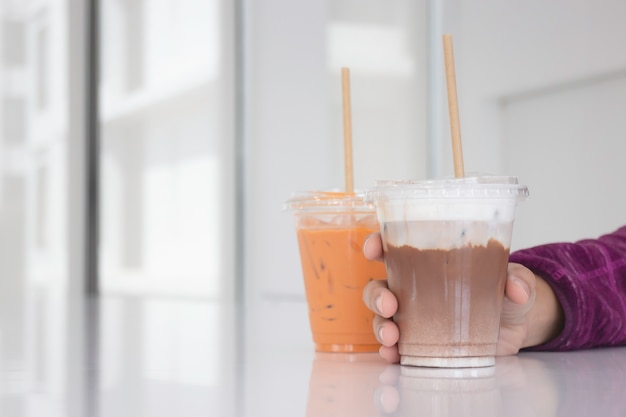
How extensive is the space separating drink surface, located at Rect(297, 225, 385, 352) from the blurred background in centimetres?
18

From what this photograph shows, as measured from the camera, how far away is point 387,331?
0.94 meters

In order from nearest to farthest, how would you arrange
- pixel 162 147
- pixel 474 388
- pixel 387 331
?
1. pixel 474 388
2. pixel 387 331
3. pixel 162 147

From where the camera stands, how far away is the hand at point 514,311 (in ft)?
3.09

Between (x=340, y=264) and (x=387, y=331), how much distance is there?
184 mm

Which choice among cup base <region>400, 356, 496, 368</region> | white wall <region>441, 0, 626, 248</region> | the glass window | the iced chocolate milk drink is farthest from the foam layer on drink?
the glass window

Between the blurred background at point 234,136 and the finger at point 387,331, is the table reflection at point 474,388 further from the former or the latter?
the blurred background at point 234,136

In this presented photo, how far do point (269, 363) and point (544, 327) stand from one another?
34cm

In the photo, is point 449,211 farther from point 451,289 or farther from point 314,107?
point 314,107

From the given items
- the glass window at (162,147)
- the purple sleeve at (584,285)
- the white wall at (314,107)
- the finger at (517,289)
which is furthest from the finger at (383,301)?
the glass window at (162,147)

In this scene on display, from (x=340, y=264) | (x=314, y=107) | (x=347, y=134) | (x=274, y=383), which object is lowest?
(x=274, y=383)

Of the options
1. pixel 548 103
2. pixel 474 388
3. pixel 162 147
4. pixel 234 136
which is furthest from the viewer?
pixel 162 147

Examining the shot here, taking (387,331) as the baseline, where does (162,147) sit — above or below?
above

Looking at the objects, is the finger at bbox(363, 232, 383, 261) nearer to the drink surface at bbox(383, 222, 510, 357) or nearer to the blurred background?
the drink surface at bbox(383, 222, 510, 357)

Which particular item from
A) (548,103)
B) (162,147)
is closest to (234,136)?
(162,147)
